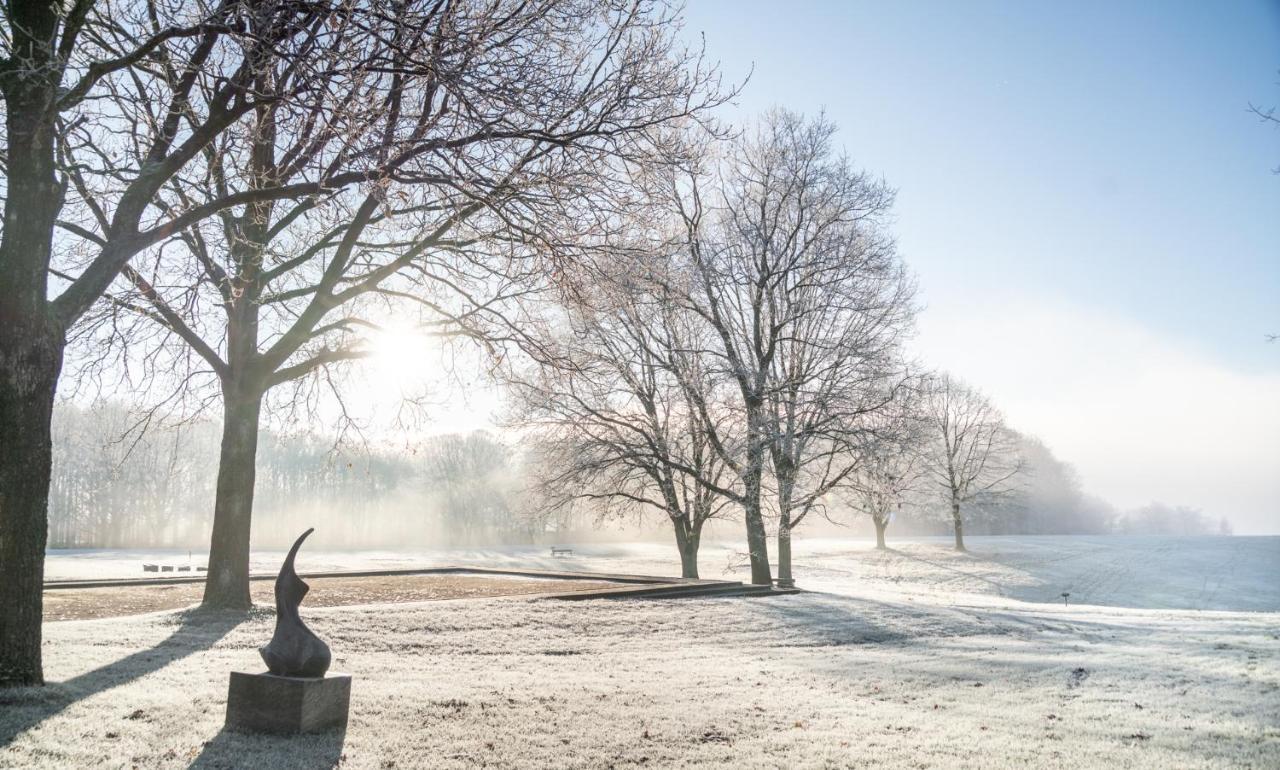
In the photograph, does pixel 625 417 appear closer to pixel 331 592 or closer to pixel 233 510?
pixel 331 592

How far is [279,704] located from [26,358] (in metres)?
4.12

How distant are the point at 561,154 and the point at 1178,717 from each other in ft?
31.4

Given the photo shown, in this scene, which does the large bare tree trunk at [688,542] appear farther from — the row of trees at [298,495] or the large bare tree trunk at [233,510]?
the row of trees at [298,495]

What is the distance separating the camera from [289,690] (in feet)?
22.5

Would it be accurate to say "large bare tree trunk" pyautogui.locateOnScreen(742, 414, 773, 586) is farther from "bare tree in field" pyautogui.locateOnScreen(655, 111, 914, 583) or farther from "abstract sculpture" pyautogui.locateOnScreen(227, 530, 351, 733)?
"abstract sculpture" pyautogui.locateOnScreen(227, 530, 351, 733)

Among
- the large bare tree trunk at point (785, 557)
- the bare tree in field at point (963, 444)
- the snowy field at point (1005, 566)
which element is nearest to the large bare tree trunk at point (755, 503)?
the large bare tree trunk at point (785, 557)

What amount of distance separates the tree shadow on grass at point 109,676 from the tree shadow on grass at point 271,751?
1.46 m

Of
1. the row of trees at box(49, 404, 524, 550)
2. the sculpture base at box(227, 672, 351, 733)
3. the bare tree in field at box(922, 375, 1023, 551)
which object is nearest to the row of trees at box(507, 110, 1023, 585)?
the sculpture base at box(227, 672, 351, 733)

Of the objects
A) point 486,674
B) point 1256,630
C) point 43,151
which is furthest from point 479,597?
point 1256,630

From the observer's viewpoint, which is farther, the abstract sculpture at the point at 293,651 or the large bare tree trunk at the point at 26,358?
the large bare tree trunk at the point at 26,358

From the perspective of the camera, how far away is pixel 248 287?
47.5 feet

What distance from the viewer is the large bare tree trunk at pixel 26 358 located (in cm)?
764

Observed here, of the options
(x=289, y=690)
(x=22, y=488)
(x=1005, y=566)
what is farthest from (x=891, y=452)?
(x=1005, y=566)

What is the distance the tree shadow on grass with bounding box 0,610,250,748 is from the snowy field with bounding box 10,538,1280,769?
35 millimetres
